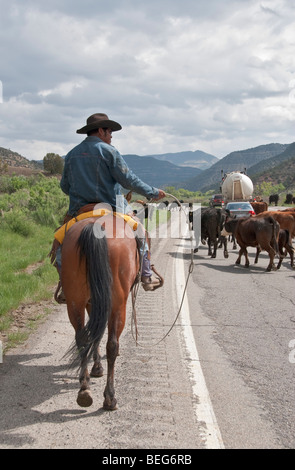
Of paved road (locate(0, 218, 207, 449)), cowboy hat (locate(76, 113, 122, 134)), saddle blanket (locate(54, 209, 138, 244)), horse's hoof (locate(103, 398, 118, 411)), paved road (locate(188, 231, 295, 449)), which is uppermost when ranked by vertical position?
cowboy hat (locate(76, 113, 122, 134))

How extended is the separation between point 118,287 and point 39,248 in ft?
35.7

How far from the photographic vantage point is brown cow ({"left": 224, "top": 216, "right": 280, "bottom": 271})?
12.9 m

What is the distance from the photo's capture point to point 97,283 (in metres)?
4.09

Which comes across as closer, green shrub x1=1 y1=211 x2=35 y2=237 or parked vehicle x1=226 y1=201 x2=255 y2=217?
green shrub x1=1 y1=211 x2=35 y2=237

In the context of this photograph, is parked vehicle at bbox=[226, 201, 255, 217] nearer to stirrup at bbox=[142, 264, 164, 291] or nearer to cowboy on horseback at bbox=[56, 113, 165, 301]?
stirrup at bbox=[142, 264, 164, 291]

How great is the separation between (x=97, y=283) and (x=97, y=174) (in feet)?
4.53

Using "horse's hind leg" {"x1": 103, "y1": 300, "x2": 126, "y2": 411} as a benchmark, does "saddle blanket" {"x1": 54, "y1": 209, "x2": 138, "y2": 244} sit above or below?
above

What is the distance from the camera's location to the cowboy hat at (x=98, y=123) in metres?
5.21

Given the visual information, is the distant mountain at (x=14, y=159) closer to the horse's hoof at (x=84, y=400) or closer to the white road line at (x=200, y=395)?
the white road line at (x=200, y=395)

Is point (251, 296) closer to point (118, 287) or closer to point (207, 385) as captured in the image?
point (207, 385)

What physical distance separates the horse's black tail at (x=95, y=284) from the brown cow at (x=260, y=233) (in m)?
8.99

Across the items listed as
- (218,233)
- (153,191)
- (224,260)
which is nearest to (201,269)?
(224,260)

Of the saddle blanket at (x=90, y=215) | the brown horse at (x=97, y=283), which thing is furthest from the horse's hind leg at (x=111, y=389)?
the saddle blanket at (x=90, y=215)

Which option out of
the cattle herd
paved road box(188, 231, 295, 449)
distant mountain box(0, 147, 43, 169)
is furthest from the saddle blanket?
distant mountain box(0, 147, 43, 169)
